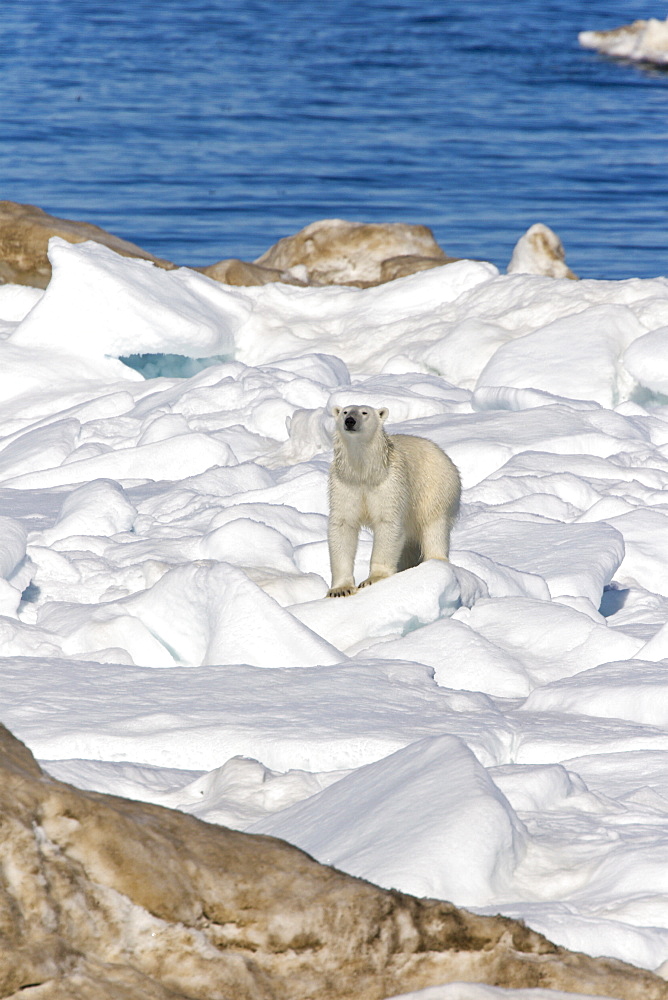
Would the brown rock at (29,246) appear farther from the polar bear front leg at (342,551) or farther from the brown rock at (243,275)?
the polar bear front leg at (342,551)

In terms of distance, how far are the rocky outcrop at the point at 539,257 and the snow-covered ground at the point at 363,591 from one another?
2833 millimetres

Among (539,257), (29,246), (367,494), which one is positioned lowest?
(539,257)

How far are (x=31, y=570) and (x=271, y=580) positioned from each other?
1.06 metres

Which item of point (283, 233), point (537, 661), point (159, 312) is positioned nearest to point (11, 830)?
point (537, 661)

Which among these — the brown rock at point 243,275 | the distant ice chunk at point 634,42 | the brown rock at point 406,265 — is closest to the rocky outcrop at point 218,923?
the brown rock at point 243,275

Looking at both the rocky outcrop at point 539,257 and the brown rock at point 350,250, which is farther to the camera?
the rocky outcrop at point 539,257

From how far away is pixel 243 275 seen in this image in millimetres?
11867

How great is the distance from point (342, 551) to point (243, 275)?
7.07 metres

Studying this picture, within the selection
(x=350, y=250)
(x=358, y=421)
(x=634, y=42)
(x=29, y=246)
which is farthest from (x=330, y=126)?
(x=358, y=421)

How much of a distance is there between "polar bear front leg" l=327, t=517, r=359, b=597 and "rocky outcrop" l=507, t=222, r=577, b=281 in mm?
8679

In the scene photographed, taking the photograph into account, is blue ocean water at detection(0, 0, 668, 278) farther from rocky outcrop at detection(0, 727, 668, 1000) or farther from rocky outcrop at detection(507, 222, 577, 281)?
rocky outcrop at detection(0, 727, 668, 1000)

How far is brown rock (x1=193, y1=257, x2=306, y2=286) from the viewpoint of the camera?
38.7ft

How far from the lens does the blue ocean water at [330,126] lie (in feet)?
71.5

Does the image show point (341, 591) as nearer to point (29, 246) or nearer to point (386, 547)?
point (386, 547)
